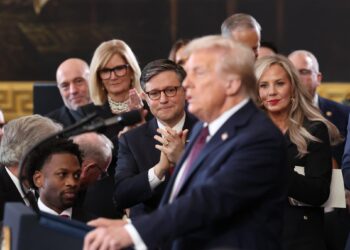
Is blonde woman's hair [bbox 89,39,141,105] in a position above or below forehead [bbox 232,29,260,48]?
below

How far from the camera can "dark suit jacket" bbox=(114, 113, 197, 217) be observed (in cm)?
500

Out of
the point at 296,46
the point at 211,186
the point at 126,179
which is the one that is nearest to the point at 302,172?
the point at 126,179

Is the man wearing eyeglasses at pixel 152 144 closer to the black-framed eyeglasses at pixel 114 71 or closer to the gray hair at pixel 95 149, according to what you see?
the gray hair at pixel 95 149

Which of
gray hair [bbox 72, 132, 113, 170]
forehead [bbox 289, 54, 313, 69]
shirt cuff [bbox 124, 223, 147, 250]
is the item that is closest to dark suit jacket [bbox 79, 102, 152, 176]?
gray hair [bbox 72, 132, 113, 170]

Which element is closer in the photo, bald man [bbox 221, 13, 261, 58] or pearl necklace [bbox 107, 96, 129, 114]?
pearl necklace [bbox 107, 96, 129, 114]

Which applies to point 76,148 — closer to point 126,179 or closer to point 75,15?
point 126,179

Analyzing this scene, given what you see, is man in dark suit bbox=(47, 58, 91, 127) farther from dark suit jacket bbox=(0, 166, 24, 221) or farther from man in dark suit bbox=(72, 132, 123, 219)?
dark suit jacket bbox=(0, 166, 24, 221)

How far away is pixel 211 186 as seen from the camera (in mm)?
3736

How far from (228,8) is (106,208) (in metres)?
4.75

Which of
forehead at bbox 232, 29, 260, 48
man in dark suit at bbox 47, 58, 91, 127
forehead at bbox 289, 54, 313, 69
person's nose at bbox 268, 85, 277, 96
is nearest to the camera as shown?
person's nose at bbox 268, 85, 277, 96

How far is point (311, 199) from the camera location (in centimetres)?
509

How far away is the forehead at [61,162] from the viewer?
478 cm

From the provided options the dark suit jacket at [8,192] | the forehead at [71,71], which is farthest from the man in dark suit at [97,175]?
the forehead at [71,71]

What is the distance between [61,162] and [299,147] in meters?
1.15
